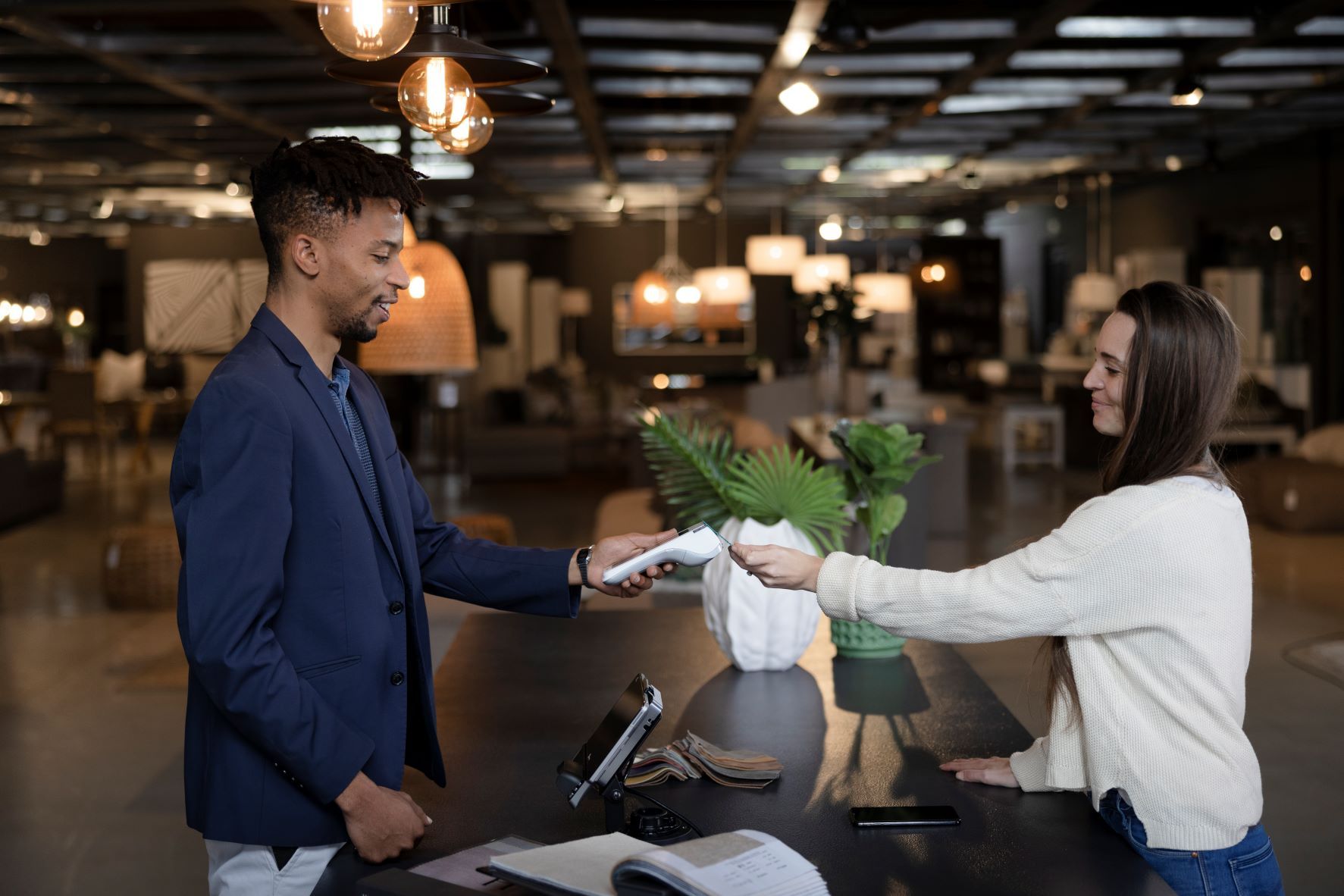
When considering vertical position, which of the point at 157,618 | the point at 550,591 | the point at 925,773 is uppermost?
the point at 550,591

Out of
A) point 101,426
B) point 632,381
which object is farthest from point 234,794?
point 632,381

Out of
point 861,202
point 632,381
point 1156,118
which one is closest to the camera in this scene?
point 1156,118

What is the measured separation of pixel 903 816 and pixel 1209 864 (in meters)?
0.40

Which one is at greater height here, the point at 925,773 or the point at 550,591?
the point at 550,591

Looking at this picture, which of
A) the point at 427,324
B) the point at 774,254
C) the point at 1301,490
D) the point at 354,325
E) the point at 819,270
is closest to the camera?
the point at 354,325

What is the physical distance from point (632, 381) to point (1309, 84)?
13050 mm

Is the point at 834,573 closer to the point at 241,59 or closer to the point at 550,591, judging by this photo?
the point at 550,591

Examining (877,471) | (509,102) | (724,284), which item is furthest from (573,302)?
(877,471)

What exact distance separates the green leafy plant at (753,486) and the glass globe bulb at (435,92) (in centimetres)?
73

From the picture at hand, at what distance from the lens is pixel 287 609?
5.40ft

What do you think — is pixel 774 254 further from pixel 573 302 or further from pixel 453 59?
pixel 453 59

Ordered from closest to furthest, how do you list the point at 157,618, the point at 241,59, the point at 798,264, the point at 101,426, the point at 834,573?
1. the point at 834,573
2. the point at 157,618
3. the point at 241,59
4. the point at 798,264
5. the point at 101,426

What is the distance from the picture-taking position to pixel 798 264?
495 inches

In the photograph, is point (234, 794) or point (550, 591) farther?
point (550, 591)
